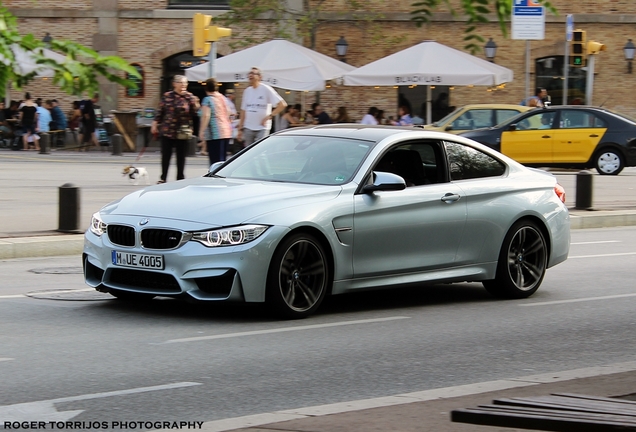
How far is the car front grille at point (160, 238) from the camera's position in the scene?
850cm

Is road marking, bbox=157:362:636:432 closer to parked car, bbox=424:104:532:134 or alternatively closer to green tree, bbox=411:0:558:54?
green tree, bbox=411:0:558:54

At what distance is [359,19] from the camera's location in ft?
127

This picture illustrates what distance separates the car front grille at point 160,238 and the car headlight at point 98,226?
50 centimetres

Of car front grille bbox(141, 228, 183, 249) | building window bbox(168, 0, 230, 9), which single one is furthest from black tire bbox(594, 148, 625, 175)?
car front grille bbox(141, 228, 183, 249)

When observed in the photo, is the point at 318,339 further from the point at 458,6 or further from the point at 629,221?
the point at 629,221

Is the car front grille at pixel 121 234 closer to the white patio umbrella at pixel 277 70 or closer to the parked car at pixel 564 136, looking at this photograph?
the parked car at pixel 564 136

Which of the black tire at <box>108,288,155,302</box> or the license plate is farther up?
the license plate

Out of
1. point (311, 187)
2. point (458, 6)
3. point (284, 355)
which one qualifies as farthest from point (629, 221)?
point (458, 6)

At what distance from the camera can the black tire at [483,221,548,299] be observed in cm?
1030

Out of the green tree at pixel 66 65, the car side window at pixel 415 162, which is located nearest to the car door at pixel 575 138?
the car side window at pixel 415 162

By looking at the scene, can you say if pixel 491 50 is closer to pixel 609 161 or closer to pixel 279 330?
pixel 609 161

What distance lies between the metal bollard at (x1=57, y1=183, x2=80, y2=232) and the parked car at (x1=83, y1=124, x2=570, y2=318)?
3.90 m

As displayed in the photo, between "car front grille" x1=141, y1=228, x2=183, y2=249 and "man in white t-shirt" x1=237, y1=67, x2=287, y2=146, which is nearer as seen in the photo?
"car front grille" x1=141, y1=228, x2=183, y2=249

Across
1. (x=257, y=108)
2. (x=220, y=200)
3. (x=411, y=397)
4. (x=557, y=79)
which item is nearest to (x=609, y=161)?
(x=257, y=108)
